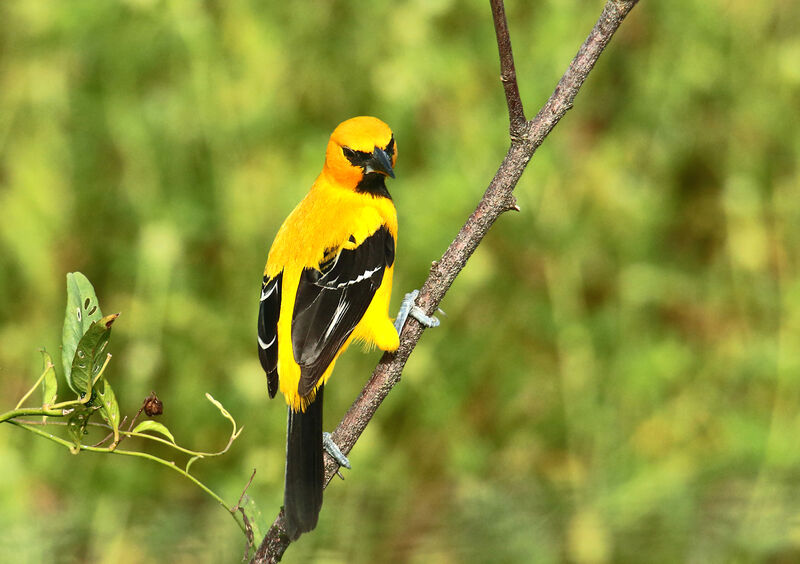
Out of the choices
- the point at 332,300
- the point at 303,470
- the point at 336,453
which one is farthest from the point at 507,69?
the point at 332,300

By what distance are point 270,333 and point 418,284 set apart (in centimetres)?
202

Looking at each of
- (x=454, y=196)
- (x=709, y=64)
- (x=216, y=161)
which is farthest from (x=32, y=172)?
(x=709, y=64)

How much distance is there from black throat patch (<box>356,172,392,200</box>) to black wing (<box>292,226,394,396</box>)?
0.53 feet

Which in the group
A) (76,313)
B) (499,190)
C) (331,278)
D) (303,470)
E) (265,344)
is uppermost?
(331,278)

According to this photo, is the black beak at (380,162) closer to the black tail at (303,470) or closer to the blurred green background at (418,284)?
the black tail at (303,470)

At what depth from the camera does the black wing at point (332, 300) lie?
270 centimetres

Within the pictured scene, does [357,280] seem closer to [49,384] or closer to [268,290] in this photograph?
[268,290]

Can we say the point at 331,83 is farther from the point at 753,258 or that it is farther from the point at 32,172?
the point at 753,258

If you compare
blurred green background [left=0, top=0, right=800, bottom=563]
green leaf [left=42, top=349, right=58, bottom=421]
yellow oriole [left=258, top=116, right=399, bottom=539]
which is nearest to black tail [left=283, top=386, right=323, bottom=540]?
yellow oriole [left=258, top=116, right=399, bottom=539]

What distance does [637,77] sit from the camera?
5.54 metres

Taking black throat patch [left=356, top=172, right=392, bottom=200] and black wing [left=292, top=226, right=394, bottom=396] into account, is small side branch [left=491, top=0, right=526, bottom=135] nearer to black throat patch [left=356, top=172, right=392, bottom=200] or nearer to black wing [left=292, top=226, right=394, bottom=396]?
black wing [left=292, top=226, right=394, bottom=396]

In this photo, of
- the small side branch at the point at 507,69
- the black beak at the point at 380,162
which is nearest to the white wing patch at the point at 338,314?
the black beak at the point at 380,162

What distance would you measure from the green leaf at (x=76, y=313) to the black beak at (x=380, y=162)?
133cm

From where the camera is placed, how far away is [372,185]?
10.1ft
